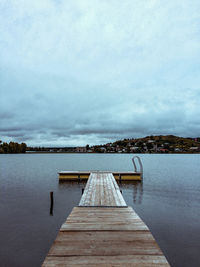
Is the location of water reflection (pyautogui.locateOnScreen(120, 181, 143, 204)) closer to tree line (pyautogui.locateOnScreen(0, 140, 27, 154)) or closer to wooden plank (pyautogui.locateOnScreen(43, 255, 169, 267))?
wooden plank (pyautogui.locateOnScreen(43, 255, 169, 267))

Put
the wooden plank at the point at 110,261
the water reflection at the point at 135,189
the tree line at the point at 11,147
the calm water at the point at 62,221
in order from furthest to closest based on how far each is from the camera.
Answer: the tree line at the point at 11,147
the water reflection at the point at 135,189
the calm water at the point at 62,221
the wooden plank at the point at 110,261

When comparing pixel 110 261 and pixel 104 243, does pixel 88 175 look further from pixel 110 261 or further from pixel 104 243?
pixel 110 261

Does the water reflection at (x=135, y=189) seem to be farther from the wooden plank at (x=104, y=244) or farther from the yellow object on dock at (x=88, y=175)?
the wooden plank at (x=104, y=244)

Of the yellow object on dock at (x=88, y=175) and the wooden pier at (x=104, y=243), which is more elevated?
the wooden pier at (x=104, y=243)

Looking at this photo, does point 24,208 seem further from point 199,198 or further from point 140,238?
point 199,198

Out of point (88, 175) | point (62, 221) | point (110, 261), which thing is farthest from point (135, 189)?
point (110, 261)

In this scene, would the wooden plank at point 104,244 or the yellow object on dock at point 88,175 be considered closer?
the wooden plank at point 104,244

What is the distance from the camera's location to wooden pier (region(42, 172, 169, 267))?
379 cm

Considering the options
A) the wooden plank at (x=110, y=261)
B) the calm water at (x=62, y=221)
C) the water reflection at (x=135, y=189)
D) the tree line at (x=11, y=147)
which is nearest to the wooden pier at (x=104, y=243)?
the wooden plank at (x=110, y=261)

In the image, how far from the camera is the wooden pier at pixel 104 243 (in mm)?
3793

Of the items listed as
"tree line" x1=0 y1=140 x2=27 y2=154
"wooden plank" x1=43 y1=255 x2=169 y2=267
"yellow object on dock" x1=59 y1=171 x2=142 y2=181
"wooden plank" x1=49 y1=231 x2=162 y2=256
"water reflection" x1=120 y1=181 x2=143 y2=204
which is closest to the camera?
"wooden plank" x1=43 y1=255 x2=169 y2=267

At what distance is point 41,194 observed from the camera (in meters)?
18.3

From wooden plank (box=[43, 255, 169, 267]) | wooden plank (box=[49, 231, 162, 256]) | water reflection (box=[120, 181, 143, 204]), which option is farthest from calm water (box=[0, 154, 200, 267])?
wooden plank (box=[43, 255, 169, 267])

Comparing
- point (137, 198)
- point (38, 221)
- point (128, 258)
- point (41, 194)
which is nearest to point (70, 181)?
point (41, 194)
